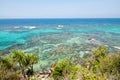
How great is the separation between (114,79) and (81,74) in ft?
20.2

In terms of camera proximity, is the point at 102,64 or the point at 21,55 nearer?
the point at 102,64

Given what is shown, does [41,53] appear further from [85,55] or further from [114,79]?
[114,79]

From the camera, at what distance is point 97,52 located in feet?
145

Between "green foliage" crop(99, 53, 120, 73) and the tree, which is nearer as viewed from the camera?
"green foliage" crop(99, 53, 120, 73)

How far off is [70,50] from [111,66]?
1373 inches

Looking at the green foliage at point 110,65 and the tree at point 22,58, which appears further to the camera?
the tree at point 22,58

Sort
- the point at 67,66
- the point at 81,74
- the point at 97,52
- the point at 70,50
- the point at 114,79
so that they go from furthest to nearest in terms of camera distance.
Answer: the point at 70,50, the point at 97,52, the point at 67,66, the point at 114,79, the point at 81,74

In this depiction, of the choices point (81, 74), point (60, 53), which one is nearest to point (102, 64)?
point (81, 74)

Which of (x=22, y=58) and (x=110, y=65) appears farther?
(x=22, y=58)

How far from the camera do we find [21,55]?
1630 inches

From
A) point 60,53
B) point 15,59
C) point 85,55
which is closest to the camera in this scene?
point 15,59

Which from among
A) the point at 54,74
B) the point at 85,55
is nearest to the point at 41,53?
the point at 85,55

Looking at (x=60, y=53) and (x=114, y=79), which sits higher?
(x=114, y=79)

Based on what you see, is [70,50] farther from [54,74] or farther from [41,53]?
[54,74]
